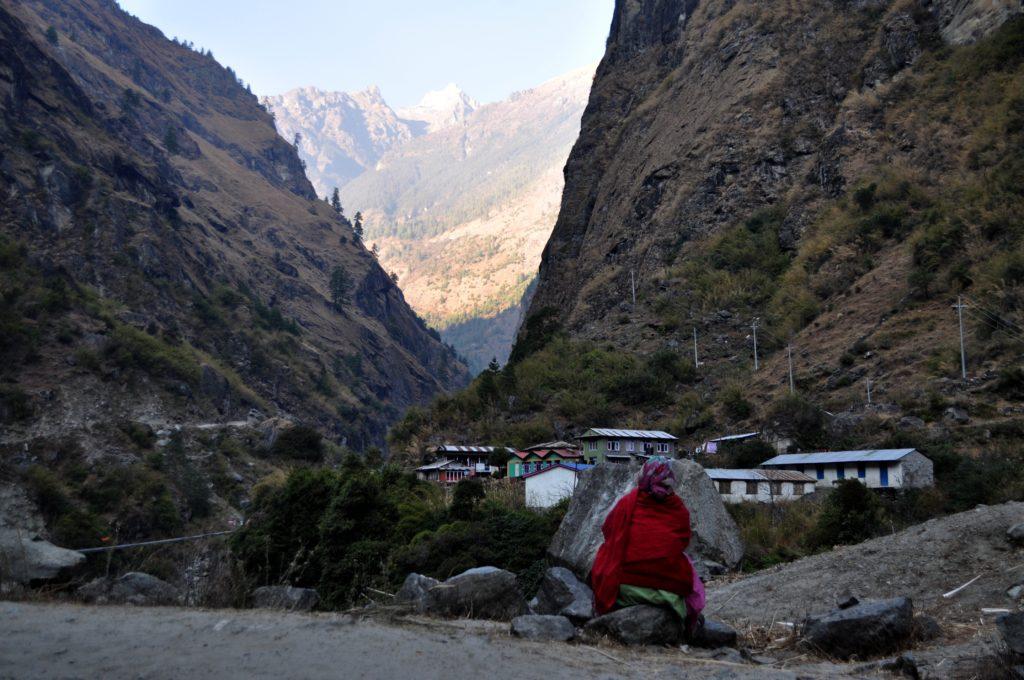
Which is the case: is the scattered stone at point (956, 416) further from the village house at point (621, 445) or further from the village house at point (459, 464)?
the village house at point (459, 464)

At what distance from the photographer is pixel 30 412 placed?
46.2 metres

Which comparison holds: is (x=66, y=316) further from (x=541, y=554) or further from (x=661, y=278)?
(x=541, y=554)

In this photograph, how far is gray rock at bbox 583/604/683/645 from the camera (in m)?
6.92

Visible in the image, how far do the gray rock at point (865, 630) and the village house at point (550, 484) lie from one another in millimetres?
16526

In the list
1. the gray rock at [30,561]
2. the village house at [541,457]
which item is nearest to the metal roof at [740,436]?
the village house at [541,457]

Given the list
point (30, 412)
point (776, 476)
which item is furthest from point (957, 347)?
point (30, 412)

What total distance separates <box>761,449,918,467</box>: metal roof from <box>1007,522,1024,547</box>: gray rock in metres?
12.4

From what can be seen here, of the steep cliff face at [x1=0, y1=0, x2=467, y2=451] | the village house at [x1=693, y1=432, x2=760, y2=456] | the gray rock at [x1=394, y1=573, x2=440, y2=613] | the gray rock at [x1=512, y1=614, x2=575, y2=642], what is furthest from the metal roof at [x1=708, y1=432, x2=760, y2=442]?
the steep cliff face at [x1=0, y1=0, x2=467, y2=451]

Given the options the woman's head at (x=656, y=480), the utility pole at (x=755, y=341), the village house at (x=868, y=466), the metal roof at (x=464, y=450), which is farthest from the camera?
the metal roof at (x=464, y=450)

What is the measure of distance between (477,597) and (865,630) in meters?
Answer: 3.74

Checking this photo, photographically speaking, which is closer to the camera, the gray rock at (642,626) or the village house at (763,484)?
the gray rock at (642,626)

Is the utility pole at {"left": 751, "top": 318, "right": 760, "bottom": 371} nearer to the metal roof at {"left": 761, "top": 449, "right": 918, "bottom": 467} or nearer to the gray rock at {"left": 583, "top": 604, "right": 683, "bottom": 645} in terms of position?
the metal roof at {"left": 761, "top": 449, "right": 918, "bottom": 467}

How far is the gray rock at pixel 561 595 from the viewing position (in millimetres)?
8039

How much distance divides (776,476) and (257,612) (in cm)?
2006
